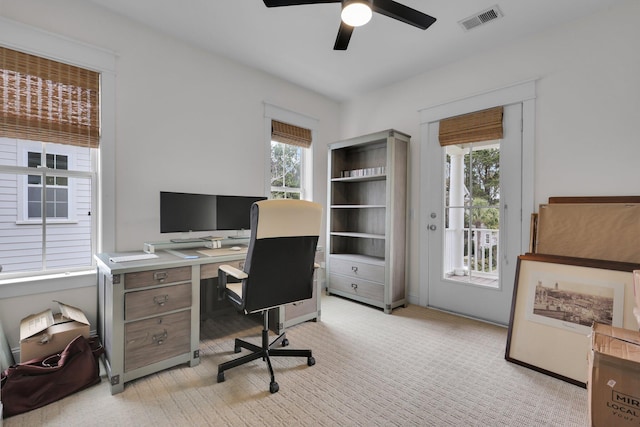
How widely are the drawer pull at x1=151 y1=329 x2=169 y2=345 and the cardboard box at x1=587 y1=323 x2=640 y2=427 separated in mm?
2477

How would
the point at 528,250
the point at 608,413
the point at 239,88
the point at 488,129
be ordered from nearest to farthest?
the point at 608,413, the point at 528,250, the point at 488,129, the point at 239,88

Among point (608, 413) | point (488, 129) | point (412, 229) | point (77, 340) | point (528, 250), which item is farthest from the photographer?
point (412, 229)

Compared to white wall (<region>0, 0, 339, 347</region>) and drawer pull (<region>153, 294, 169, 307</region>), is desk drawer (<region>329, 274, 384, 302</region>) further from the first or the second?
drawer pull (<region>153, 294, 169, 307</region>)

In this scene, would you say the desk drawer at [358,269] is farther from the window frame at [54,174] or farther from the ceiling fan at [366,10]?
the window frame at [54,174]

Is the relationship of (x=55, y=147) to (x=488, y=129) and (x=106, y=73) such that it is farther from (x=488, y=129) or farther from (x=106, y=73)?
(x=488, y=129)

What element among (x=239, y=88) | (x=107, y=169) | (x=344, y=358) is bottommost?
(x=344, y=358)

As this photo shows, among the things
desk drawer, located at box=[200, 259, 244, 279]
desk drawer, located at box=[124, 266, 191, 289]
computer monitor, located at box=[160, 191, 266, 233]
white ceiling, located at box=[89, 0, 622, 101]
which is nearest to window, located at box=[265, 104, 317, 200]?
white ceiling, located at box=[89, 0, 622, 101]

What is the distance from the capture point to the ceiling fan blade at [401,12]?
1.88 metres

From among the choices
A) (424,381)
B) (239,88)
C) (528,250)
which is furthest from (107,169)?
(528,250)

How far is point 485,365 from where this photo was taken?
221 cm

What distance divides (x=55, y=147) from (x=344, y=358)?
2.89m

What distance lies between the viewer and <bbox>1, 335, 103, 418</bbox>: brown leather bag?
1655 millimetres

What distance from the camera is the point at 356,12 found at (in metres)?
1.83

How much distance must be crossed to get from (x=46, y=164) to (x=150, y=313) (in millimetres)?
1540
